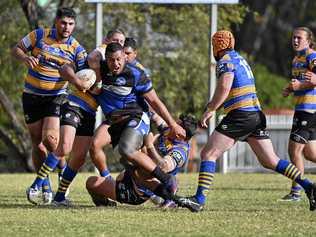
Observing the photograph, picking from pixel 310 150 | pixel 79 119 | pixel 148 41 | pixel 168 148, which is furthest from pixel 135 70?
pixel 148 41

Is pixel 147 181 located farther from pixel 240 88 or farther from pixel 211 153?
pixel 240 88

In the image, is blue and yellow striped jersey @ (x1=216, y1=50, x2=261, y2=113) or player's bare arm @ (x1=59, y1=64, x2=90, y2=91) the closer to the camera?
player's bare arm @ (x1=59, y1=64, x2=90, y2=91)

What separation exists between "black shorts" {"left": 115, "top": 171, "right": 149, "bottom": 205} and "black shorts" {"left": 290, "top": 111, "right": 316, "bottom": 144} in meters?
2.83

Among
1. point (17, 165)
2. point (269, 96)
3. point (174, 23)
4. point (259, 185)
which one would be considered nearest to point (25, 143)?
point (17, 165)

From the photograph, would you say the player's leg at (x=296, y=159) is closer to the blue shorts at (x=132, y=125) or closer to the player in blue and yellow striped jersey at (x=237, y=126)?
the player in blue and yellow striped jersey at (x=237, y=126)

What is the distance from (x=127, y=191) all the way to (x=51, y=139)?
169 centimetres

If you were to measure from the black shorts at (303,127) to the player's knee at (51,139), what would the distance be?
3091 mm

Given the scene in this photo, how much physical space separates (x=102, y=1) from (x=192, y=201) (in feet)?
26.3

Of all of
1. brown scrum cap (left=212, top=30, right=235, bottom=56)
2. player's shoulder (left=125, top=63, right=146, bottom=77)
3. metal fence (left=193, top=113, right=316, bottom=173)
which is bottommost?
metal fence (left=193, top=113, right=316, bottom=173)

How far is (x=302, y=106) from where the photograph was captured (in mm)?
14250

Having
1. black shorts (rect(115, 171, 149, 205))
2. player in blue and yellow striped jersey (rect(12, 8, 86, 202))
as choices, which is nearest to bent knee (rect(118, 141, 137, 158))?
black shorts (rect(115, 171, 149, 205))

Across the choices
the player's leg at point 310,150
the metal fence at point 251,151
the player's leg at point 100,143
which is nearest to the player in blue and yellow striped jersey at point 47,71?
the player's leg at point 100,143

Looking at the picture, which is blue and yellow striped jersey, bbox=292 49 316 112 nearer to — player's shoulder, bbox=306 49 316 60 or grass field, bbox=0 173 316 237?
player's shoulder, bbox=306 49 316 60

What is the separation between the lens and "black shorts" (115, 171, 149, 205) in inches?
478
